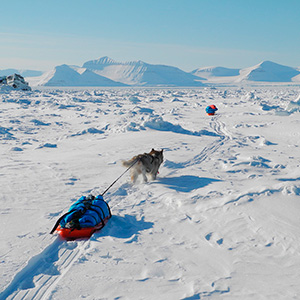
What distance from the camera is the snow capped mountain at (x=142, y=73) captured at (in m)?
150

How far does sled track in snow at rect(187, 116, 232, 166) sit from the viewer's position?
9.11 metres

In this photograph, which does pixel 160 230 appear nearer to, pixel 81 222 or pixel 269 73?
pixel 81 222

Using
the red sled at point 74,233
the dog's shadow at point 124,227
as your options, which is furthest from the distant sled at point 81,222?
the dog's shadow at point 124,227

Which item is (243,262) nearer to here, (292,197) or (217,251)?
(217,251)

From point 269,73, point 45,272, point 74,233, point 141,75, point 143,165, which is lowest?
point 45,272

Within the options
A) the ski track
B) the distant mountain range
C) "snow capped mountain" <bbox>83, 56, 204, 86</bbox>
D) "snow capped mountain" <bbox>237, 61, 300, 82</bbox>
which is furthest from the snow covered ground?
"snow capped mountain" <bbox>237, 61, 300, 82</bbox>

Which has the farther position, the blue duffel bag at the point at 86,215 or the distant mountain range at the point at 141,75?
the distant mountain range at the point at 141,75

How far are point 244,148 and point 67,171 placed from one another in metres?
6.42

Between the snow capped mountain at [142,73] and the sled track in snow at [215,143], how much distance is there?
433 ft

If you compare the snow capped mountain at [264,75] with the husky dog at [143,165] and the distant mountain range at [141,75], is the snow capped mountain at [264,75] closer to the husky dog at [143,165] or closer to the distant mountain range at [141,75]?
the distant mountain range at [141,75]

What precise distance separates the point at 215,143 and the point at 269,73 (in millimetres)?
181298

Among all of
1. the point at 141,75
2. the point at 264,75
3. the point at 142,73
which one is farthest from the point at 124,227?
the point at 264,75

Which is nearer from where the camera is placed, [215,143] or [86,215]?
[86,215]

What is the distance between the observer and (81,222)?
13.4 ft
